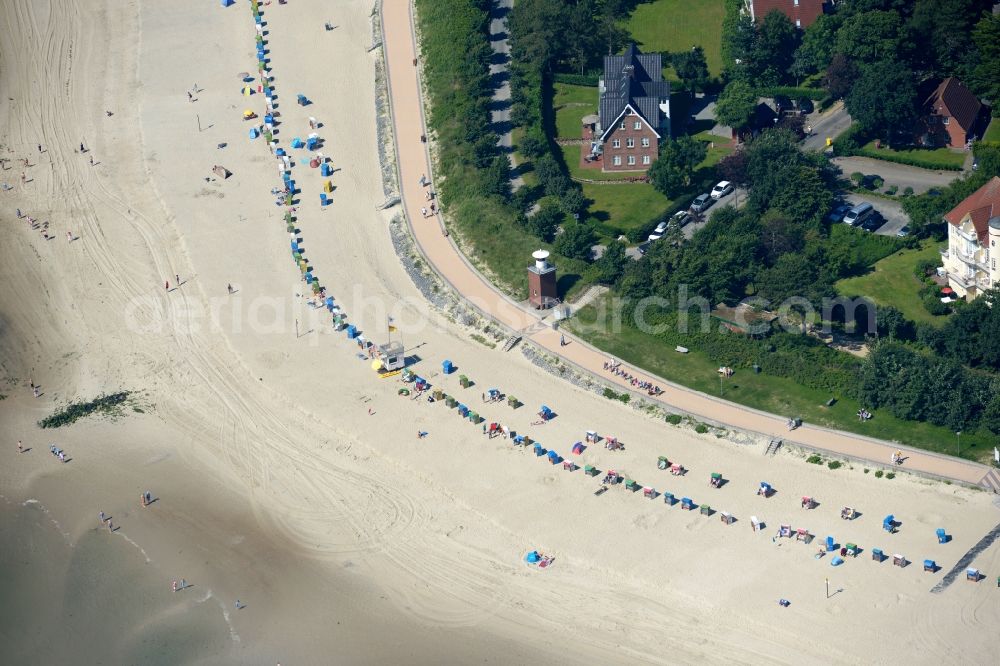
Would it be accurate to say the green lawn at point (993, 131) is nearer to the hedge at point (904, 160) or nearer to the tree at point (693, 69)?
the hedge at point (904, 160)

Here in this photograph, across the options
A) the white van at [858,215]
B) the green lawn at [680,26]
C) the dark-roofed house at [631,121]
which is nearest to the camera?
the white van at [858,215]

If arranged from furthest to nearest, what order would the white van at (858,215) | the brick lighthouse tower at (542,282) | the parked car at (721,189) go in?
1. the parked car at (721,189)
2. the white van at (858,215)
3. the brick lighthouse tower at (542,282)

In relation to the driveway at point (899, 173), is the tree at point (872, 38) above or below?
above

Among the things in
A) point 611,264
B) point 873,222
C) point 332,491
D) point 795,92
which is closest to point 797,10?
point 795,92

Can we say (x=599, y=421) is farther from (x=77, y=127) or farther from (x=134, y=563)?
(x=77, y=127)

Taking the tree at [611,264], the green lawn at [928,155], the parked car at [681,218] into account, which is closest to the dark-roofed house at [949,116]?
the green lawn at [928,155]

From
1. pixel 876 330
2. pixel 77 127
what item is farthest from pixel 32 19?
pixel 876 330
